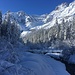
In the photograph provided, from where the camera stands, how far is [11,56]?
82.4 ft

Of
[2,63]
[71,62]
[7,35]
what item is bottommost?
[71,62]

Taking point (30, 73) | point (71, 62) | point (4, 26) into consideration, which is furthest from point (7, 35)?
point (30, 73)

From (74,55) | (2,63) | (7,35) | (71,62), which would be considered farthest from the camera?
(7,35)

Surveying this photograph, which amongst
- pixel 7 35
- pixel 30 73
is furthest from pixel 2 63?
pixel 7 35

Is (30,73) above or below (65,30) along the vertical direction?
below

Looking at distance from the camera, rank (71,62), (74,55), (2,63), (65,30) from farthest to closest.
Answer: (65,30)
(74,55)
(71,62)
(2,63)

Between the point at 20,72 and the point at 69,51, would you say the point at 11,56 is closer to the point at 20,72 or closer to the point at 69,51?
the point at 20,72

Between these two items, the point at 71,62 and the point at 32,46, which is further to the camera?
the point at 32,46

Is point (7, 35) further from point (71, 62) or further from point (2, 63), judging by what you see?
point (2, 63)

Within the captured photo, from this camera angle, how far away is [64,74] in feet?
97.1

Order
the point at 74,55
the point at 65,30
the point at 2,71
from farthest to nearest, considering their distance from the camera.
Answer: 1. the point at 65,30
2. the point at 74,55
3. the point at 2,71

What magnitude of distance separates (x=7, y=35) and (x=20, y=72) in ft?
203

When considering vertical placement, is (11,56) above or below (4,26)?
below

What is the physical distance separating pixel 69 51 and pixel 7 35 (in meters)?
26.1
